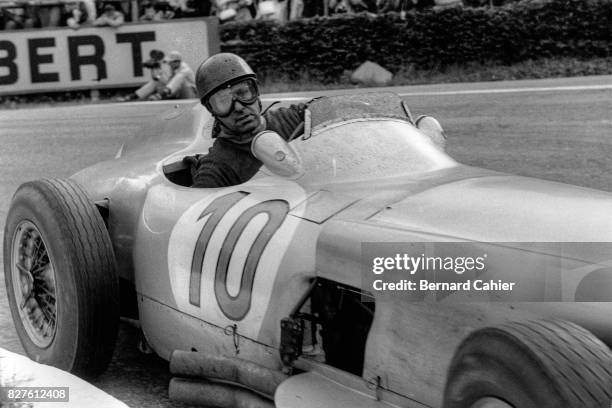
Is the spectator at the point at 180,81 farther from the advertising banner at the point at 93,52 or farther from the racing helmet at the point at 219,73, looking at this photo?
the racing helmet at the point at 219,73

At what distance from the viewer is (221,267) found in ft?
12.6

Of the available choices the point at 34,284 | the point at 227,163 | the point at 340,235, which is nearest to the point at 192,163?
the point at 227,163

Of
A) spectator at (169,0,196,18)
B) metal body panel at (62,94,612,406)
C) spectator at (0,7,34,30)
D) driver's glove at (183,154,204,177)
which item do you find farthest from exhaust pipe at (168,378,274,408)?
spectator at (0,7,34,30)

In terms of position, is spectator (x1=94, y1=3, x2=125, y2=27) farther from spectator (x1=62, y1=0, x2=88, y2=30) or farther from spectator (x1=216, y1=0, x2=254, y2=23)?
spectator (x1=216, y1=0, x2=254, y2=23)

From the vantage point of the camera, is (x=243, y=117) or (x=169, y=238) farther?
(x=243, y=117)

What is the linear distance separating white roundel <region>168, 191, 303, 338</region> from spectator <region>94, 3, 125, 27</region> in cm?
1236

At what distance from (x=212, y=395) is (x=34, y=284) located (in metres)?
1.22

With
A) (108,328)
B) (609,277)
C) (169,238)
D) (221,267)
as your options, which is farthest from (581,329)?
(108,328)

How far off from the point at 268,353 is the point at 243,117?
54.4 inches

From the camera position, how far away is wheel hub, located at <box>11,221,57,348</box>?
451cm

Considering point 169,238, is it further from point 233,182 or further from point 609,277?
point 609,277

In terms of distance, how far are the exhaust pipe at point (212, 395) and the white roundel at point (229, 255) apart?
230 mm

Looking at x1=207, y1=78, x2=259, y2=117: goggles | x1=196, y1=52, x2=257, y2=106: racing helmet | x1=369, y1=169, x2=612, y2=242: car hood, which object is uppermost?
x1=196, y1=52, x2=257, y2=106: racing helmet

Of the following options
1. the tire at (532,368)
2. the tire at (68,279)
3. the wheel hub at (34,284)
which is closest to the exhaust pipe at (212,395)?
the tire at (68,279)
